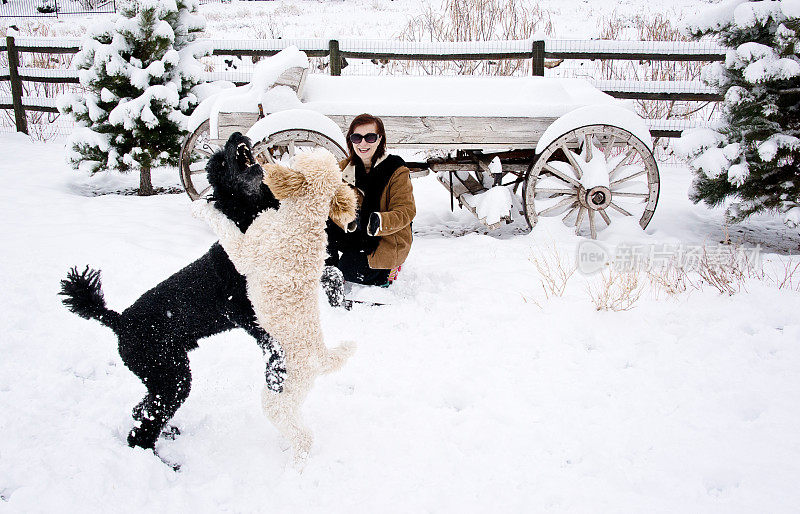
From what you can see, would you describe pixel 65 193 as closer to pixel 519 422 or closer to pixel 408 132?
pixel 408 132

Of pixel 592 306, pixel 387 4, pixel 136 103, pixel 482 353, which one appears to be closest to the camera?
pixel 482 353

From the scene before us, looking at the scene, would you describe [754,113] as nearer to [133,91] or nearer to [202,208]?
[202,208]

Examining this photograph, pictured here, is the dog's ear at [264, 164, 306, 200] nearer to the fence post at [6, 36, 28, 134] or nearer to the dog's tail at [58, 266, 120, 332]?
the dog's tail at [58, 266, 120, 332]

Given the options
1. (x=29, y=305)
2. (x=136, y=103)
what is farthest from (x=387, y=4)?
(x=29, y=305)

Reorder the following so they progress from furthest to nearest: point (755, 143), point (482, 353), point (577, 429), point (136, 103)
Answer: point (136, 103) < point (755, 143) < point (482, 353) < point (577, 429)

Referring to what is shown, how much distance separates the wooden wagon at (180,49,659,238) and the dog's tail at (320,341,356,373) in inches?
90.5

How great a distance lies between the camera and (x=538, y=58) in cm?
670

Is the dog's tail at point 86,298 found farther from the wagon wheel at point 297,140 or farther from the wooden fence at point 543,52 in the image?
the wooden fence at point 543,52

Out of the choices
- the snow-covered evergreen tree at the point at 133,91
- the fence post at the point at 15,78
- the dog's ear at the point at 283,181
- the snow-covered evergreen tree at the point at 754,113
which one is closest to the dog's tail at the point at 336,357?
the dog's ear at the point at 283,181

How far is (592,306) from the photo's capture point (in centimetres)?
317

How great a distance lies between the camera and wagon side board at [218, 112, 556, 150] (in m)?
4.20

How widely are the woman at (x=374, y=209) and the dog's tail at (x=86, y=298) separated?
1361 millimetres

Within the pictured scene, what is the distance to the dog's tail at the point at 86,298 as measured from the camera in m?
1.79

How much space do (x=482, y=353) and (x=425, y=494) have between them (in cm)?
104
